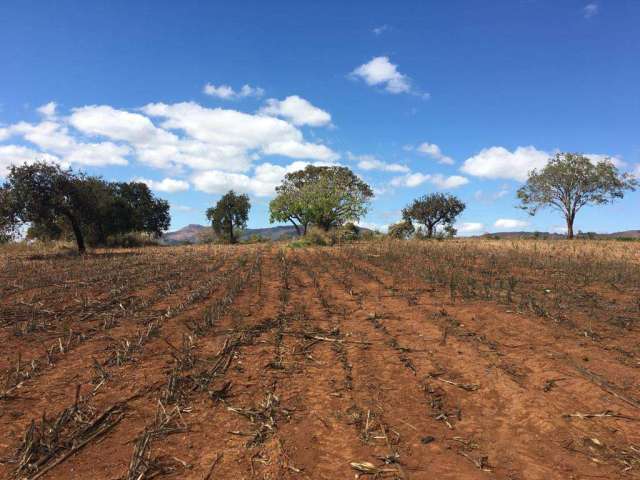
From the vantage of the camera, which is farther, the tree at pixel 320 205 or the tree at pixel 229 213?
the tree at pixel 229 213

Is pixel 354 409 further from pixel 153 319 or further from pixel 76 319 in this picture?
pixel 76 319

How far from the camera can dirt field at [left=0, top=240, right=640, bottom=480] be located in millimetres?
3295

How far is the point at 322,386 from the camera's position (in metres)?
4.58

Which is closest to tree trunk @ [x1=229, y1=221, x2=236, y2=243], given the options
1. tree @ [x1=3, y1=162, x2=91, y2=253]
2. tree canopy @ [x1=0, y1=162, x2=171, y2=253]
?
tree canopy @ [x1=0, y1=162, x2=171, y2=253]

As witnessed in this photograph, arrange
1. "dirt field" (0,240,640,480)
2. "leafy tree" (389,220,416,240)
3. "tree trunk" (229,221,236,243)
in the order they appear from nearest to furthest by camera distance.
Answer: "dirt field" (0,240,640,480) < "leafy tree" (389,220,416,240) < "tree trunk" (229,221,236,243)

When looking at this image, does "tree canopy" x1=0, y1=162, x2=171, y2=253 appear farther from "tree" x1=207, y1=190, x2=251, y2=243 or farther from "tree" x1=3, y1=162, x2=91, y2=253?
"tree" x1=207, y1=190, x2=251, y2=243

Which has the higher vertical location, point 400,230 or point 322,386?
point 400,230

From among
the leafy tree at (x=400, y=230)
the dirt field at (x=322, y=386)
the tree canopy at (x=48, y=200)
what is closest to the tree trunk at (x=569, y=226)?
the leafy tree at (x=400, y=230)

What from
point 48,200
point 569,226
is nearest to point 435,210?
point 569,226

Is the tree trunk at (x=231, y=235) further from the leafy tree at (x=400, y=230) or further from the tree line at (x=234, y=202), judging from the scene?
the leafy tree at (x=400, y=230)

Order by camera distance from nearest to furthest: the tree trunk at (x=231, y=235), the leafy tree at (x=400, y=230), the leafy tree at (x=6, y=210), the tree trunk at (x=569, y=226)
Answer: the leafy tree at (x=6, y=210) → the leafy tree at (x=400, y=230) → the tree trunk at (x=569, y=226) → the tree trunk at (x=231, y=235)

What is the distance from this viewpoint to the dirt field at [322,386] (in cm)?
329

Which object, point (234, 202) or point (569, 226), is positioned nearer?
point (569, 226)

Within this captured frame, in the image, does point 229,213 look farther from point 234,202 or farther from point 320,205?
point 320,205
